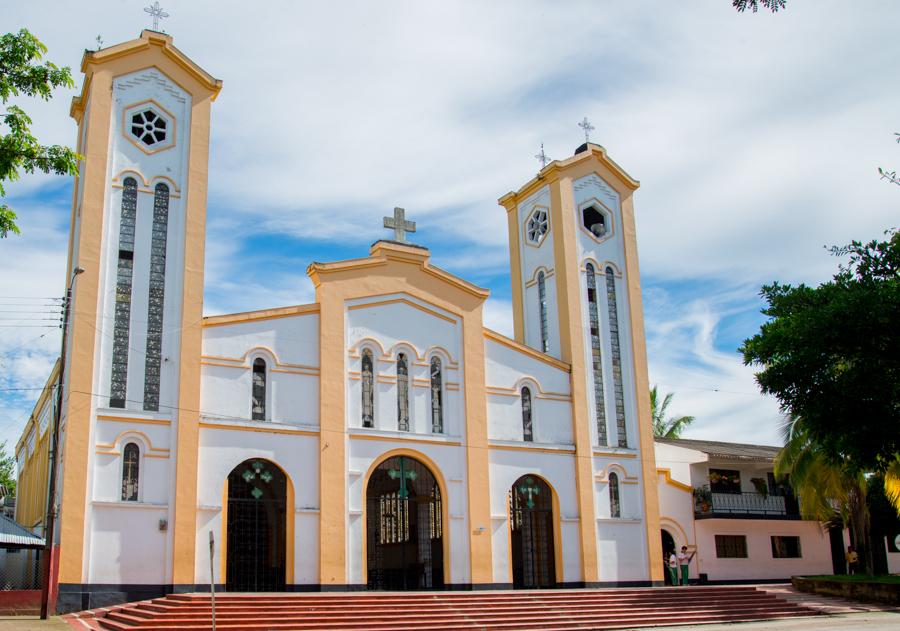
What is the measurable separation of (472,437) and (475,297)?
4428 mm

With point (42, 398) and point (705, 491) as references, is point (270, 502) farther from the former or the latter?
point (705, 491)

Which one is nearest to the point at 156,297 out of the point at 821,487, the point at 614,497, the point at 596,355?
the point at 596,355

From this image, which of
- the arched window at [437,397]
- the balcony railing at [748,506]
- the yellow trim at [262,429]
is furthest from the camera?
the balcony railing at [748,506]

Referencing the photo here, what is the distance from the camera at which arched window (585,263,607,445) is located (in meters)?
30.0

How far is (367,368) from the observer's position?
2630 centimetres

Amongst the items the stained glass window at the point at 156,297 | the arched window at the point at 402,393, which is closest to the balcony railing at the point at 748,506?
the arched window at the point at 402,393

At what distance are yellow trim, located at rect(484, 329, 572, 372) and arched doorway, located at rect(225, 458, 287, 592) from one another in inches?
315

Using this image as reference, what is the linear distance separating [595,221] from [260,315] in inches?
528

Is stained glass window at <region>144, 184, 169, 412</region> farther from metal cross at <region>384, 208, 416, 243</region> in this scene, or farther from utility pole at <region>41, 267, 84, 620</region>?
metal cross at <region>384, 208, 416, 243</region>

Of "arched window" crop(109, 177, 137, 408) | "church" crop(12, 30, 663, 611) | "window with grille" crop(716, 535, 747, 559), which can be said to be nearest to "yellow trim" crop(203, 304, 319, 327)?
"church" crop(12, 30, 663, 611)

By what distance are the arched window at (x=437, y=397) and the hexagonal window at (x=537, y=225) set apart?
7.00 m

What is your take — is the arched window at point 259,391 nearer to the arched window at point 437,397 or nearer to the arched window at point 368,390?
the arched window at point 368,390

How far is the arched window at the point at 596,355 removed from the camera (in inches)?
1182

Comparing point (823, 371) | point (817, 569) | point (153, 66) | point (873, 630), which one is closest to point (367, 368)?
point (153, 66)
